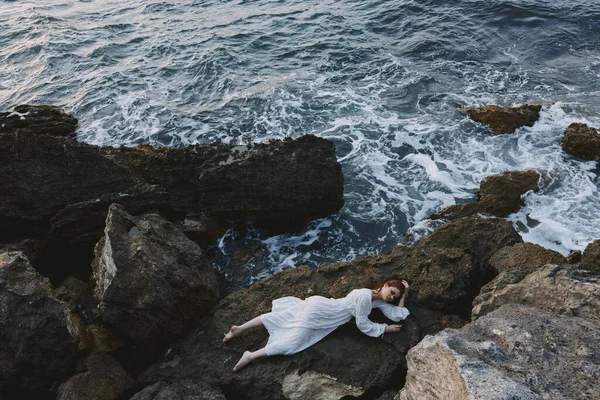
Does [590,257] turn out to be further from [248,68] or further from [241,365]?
[248,68]

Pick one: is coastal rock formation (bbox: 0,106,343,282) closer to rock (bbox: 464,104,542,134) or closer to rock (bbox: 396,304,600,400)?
rock (bbox: 396,304,600,400)

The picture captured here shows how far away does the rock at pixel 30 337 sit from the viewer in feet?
20.6

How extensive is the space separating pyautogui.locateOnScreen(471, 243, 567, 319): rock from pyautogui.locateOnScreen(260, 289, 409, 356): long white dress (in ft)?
3.98

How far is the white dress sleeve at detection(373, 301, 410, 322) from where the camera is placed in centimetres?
678

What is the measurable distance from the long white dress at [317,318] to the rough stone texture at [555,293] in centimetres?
134

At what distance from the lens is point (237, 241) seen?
10.4 meters

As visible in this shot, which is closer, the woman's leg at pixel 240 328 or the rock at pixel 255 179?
the woman's leg at pixel 240 328

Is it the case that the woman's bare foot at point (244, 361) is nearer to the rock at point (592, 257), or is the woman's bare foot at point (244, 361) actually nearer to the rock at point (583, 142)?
the rock at point (592, 257)

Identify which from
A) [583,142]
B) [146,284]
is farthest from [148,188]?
[583,142]

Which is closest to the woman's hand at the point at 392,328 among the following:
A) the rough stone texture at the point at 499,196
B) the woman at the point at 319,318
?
the woman at the point at 319,318

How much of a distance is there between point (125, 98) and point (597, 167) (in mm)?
16786

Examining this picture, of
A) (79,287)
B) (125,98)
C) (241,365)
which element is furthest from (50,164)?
(125,98)

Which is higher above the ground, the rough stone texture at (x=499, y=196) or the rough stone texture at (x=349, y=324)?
the rough stone texture at (x=349, y=324)

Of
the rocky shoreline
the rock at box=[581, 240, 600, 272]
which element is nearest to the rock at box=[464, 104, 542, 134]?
the rocky shoreline
